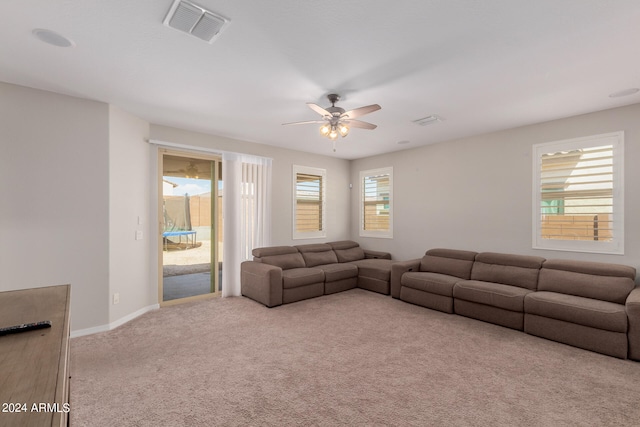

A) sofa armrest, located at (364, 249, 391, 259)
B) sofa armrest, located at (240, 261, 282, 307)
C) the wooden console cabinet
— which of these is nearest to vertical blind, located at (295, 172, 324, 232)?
sofa armrest, located at (364, 249, 391, 259)

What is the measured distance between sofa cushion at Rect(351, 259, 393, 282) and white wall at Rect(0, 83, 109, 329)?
4.03 m

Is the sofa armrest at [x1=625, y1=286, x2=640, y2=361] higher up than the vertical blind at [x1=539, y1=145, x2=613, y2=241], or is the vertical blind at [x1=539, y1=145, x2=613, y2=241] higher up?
the vertical blind at [x1=539, y1=145, x2=613, y2=241]

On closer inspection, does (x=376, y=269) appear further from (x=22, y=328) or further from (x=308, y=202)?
(x=22, y=328)

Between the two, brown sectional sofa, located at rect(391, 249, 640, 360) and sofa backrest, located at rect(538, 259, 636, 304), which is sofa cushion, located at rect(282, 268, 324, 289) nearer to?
brown sectional sofa, located at rect(391, 249, 640, 360)

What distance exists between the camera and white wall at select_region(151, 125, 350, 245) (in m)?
4.76

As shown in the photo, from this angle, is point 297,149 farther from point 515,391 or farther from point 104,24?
point 515,391

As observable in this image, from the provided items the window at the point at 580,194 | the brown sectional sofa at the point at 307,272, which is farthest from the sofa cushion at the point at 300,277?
the window at the point at 580,194

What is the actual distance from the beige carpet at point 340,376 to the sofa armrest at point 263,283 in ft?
2.25

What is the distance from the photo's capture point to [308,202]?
6.35m

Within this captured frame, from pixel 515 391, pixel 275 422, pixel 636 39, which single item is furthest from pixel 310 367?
pixel 636 39

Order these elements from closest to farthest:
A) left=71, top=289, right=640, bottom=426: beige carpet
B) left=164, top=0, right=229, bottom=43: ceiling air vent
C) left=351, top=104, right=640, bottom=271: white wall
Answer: left=164, top=0, right=229, bottom=43: ceiling air vent → left=71, top=289, right=640, bottom=426: beige carpet → left=351, top=104, right=640, bottom=271: white wall

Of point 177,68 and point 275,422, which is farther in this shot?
point 177,68

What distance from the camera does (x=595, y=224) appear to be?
3.81 m

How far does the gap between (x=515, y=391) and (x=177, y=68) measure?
4.05 meters
